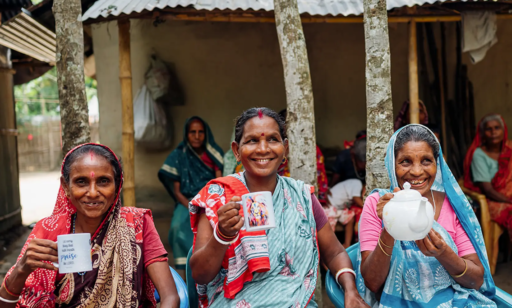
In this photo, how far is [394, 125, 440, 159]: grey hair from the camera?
7.73 feet

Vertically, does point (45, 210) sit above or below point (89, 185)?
below

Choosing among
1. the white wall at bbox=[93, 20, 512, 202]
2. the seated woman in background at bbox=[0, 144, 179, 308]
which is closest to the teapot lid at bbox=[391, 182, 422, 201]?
the seated woman in background at bbox=[0, 144, 179, 308]

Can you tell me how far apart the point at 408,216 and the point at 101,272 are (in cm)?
137

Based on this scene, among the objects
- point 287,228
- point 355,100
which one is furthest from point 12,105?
point 287,228

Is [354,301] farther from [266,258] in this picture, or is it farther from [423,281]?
[266,258]

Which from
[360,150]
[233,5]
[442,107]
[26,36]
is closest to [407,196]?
[233,5]

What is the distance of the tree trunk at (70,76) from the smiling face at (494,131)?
404 cm

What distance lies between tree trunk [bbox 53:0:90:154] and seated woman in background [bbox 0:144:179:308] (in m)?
1.02

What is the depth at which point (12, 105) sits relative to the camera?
8.13m

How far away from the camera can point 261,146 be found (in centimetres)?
229

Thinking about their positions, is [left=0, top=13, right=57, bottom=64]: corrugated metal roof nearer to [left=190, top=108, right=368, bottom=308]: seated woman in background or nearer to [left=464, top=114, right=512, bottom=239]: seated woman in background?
[left=190, top=108, right=368, bottom=308]: seated woman in background

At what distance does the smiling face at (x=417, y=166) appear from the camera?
7.63 feet

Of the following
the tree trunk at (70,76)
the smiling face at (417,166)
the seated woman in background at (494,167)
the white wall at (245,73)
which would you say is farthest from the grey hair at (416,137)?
the white wall at (245,73)

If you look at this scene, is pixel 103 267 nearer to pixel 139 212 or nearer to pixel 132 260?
pixel 132 260
